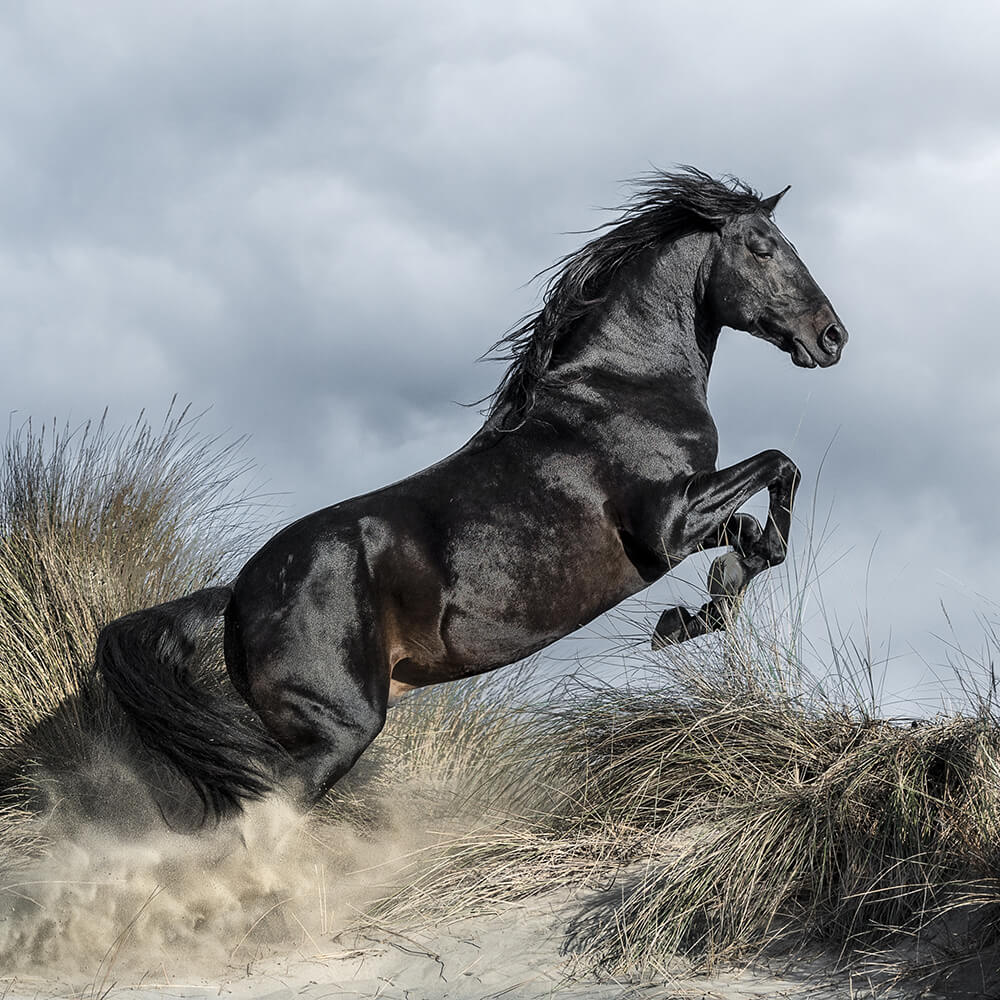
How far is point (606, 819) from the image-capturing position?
16.5ft

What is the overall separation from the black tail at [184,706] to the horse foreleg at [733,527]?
5.62ft

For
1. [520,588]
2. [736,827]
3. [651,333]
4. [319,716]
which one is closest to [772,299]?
[651,333]

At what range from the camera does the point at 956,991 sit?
3.69 metres

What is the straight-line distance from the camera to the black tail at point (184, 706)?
465 centimetres

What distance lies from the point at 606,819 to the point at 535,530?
Answer: 134 cm

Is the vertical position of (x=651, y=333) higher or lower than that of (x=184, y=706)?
higher

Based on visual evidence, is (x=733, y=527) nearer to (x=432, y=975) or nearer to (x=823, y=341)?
(x=823, y=341)

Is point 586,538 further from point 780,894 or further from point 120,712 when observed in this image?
point 120,712

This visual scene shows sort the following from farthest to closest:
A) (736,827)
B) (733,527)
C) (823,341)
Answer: (823,341), (733,527), (736,827)

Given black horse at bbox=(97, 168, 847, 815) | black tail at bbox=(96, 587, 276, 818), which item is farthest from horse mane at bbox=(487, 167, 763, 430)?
black tail at bbox=(96, 587, 276, 818)

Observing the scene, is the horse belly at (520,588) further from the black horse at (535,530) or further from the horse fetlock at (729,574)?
the horse fetlock at (729,574)

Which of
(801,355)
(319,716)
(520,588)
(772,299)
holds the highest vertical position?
(772,299)

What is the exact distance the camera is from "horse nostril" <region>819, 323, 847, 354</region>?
191 inches

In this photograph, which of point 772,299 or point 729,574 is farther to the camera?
point 772,299
